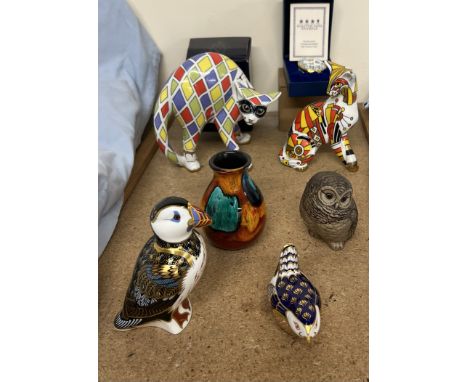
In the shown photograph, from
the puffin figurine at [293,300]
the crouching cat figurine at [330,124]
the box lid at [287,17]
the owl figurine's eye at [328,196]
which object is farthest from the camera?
the box lid at [287,17]

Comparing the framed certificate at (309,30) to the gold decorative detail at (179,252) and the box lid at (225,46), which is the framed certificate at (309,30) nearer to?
the box lid at (225,46)

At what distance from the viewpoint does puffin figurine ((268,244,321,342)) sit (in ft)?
2.49

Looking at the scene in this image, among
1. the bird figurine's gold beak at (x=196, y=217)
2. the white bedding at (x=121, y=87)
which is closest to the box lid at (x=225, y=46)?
the white bedding at (x=121, y=87)

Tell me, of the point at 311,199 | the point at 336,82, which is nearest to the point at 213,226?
the point at 311,199

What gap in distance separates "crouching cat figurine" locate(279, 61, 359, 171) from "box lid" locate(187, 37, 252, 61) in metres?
0.32

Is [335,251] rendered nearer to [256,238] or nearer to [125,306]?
[256,238]

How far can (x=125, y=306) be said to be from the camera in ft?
2.85

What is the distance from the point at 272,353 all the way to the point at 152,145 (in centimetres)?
98

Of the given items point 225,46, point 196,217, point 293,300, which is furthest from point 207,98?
point 293,300

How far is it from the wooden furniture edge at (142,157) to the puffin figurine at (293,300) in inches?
26.3

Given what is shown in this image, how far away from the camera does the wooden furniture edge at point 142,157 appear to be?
4.55 ft

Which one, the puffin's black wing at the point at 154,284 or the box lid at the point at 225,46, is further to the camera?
the box lid at the point at 225,46

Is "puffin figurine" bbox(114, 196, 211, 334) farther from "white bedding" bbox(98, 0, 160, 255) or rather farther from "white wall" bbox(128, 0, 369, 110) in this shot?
"white wall" bbox(128, 0, 369, 110)

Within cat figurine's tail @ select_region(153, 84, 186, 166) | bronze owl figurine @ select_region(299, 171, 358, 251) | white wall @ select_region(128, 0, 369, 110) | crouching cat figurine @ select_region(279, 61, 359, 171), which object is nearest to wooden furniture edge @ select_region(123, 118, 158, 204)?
cat figurine's tail @ select_region(153, 84, 186, 166)
